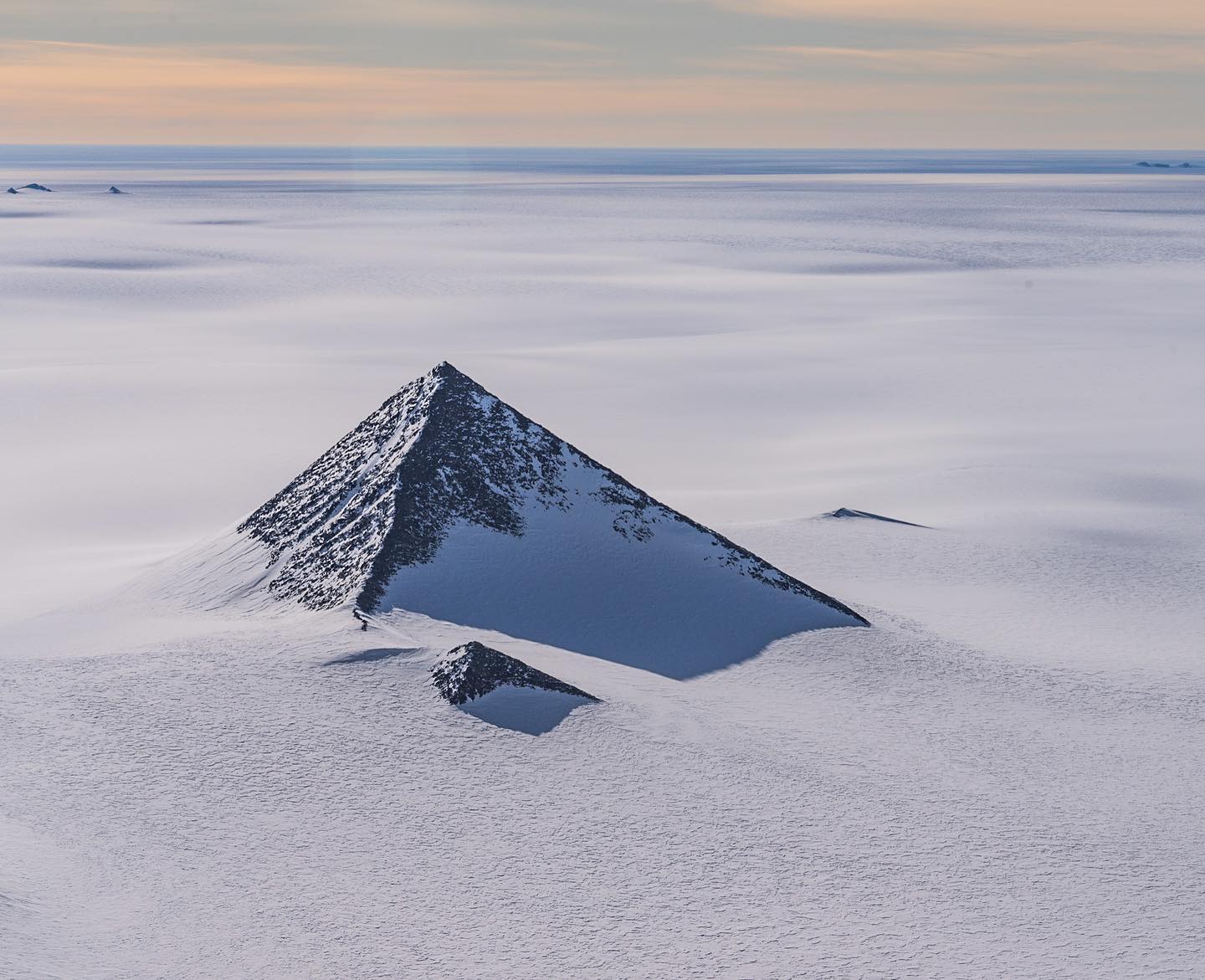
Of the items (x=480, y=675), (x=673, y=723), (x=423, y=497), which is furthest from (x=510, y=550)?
(x=673, y=723)

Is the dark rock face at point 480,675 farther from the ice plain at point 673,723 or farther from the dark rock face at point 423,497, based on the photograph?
the dark rock face at point 423,497

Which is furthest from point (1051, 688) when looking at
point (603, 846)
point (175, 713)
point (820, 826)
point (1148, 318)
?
point (1148, 318)

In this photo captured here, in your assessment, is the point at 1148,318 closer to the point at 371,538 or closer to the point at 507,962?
the point at 371,538

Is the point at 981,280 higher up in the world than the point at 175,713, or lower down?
higher up

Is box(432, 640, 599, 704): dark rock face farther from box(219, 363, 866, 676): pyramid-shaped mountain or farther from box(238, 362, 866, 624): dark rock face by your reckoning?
box(238, 362, 866, 624): dark rock face

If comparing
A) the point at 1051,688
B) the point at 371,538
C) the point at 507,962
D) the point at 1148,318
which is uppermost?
the point at 1148,318
